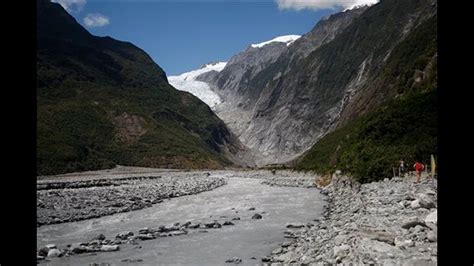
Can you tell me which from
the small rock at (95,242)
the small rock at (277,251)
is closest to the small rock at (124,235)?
the small rock at (95,242)

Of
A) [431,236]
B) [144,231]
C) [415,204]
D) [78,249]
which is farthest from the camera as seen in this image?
[144,231]

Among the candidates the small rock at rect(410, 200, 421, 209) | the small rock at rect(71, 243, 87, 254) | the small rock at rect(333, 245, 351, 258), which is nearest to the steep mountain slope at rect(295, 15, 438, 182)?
the small rock at rect(410, 200, 421, 209)

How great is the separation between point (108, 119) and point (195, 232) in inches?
4621

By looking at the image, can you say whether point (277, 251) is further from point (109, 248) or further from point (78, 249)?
point (78, 249)

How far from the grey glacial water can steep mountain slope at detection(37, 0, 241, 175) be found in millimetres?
65563

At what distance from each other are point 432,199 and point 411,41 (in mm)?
76502

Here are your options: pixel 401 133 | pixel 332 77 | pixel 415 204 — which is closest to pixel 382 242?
pixel 415 204

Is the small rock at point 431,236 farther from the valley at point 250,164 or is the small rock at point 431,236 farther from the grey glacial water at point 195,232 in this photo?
the grey glacial water at point 195,232

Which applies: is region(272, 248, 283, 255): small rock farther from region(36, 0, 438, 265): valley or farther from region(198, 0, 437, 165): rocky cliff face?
region(198, 0, 437, 165): rocky cliff face

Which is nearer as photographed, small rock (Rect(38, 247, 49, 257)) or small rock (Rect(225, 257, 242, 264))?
small rock (Rect(225, 257, 242, 264))

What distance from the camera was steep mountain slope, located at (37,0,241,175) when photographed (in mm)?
107375

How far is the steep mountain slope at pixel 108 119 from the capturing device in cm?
10738

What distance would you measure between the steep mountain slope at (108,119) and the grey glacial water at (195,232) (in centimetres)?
6556

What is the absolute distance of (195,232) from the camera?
21.5 m
